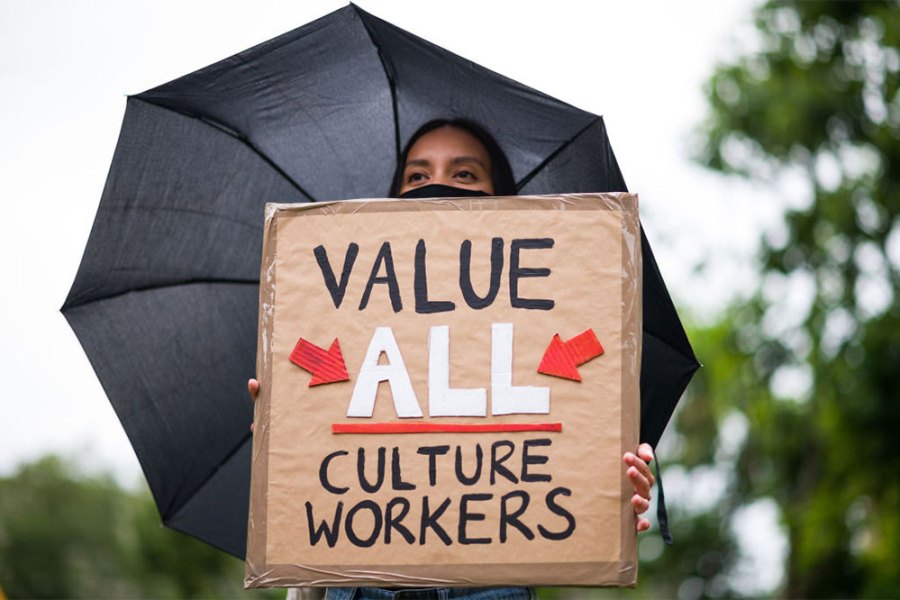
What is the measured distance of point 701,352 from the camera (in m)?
12.5

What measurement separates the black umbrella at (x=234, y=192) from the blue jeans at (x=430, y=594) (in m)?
0.68

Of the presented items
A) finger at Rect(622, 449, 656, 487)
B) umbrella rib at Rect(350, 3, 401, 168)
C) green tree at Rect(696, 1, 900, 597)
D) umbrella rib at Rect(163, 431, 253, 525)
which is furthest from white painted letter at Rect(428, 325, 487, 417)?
green tree at Rect(696, 1, 900, 597)

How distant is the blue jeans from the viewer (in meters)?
2.38

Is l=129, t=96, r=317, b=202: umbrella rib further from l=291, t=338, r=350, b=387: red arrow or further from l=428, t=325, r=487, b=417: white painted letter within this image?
l=428, t=325, r=487, b=417: white painted letter

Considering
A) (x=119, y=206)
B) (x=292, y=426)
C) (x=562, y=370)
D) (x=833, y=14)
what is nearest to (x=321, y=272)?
(x=292, y=426)

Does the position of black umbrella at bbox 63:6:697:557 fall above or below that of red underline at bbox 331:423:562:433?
above

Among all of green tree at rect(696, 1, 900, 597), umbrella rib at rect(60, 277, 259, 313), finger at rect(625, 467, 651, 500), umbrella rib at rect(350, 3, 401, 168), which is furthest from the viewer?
green tree at rect(696, 1, 900, 597)

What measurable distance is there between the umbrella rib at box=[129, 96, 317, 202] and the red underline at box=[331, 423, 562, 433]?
1.06m

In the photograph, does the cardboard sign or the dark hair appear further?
the dark hair

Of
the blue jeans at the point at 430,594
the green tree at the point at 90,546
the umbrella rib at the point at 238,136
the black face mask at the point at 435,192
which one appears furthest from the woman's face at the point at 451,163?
the green tree at the point at 90,546

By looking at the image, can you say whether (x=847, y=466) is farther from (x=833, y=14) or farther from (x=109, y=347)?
(x=109, y=347)

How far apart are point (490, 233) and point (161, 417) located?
3.99ft

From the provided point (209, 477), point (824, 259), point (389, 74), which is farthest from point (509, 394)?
point (824, 259)

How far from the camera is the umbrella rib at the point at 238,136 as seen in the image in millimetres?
2889
